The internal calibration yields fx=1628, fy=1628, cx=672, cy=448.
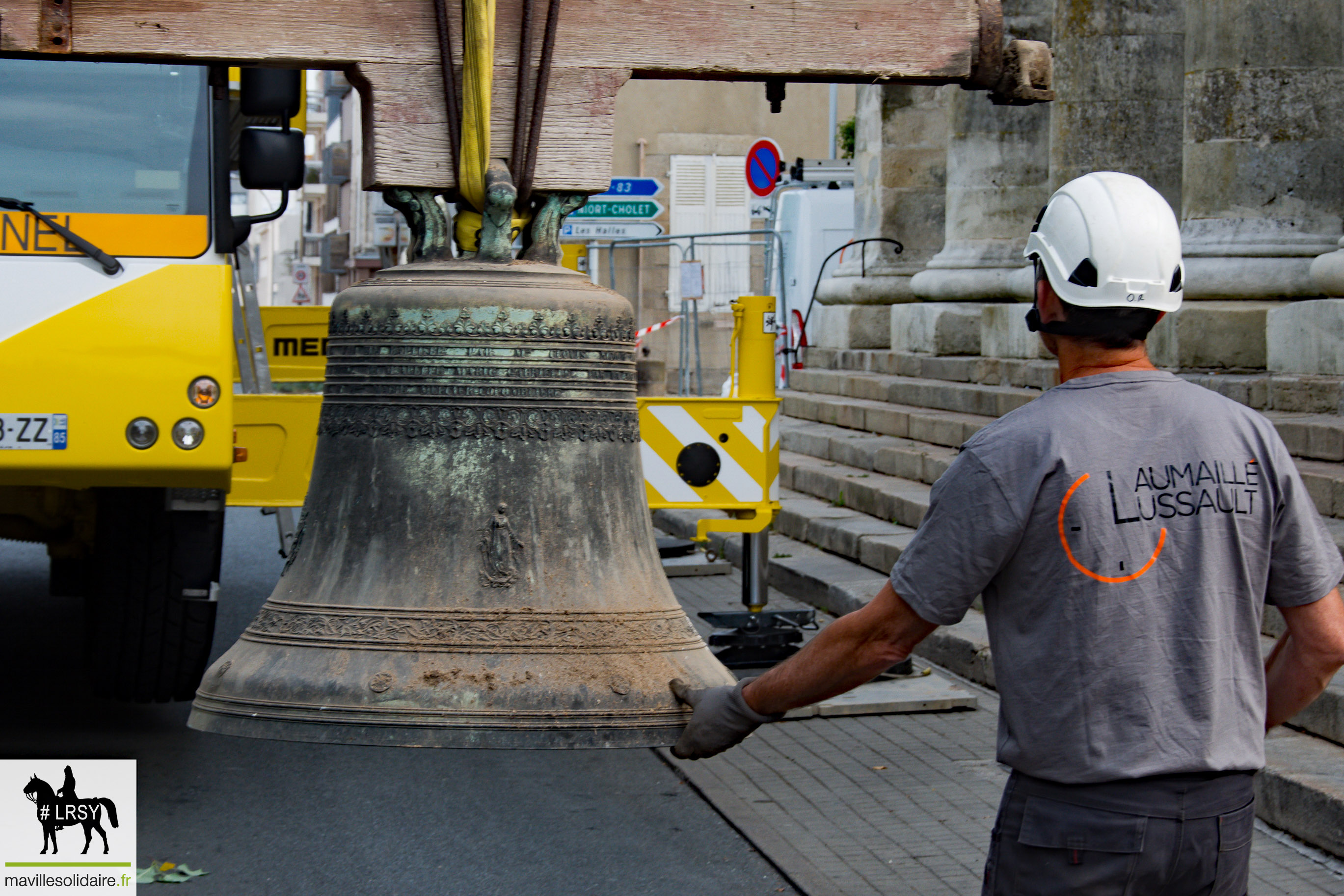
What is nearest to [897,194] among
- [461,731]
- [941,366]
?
[941,366]

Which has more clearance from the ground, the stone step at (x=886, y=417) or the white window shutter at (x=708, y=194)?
the white window shutter at (x=708, y=194)

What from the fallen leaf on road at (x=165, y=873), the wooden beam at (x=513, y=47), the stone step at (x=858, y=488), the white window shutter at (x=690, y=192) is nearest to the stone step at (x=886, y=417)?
the stone step at (x=858, y=488)

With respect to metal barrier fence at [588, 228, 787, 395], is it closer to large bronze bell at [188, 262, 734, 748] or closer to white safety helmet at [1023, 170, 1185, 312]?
large bronze bell at [188, 262, 734, 748]

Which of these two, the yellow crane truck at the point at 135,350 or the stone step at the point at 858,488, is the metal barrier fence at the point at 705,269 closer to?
the stone step at the point at 858,488

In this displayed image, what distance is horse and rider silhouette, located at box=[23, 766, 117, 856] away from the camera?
4.03 meters

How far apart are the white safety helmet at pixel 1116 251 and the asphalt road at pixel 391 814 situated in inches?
103

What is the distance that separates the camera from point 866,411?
12.7 meters

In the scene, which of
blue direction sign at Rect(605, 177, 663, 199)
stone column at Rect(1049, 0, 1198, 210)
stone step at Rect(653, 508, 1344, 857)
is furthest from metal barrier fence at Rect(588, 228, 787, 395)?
stone step at Rect(653, 508, 1344, 857)

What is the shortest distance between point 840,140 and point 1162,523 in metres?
32.2

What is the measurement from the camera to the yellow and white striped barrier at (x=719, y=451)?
7230 millimetres

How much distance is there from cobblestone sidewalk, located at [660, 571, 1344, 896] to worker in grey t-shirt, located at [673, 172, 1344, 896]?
7.39 ft

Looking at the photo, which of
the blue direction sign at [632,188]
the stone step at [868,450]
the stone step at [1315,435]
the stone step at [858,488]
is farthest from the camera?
the blue direction sign at [632,188]

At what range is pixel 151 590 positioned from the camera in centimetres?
563

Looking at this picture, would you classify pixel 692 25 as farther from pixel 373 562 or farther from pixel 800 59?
pixel 373 562
